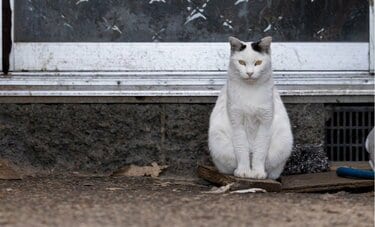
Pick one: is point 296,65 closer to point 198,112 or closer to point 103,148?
point 198,112

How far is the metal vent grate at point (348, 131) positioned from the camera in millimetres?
6090

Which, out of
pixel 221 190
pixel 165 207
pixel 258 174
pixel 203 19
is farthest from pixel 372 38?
pixel 165 207

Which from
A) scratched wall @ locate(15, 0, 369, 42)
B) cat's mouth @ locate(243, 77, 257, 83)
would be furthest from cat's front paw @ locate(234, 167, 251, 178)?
scratched wall @ locate(15, 0, 369, 42)

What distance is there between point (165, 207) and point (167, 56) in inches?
77.9

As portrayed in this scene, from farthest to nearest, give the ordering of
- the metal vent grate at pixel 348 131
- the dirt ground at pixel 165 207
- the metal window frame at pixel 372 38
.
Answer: the metal window frame at pixel 372 38 → the metal vent grate at pixel 348 131 → the dirt ground at pixel 165 207

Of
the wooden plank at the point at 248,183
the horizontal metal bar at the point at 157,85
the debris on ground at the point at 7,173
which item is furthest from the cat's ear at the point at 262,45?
the debris on ground at the point at 7,173

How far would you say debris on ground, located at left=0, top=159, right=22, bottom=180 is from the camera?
5.77 meters

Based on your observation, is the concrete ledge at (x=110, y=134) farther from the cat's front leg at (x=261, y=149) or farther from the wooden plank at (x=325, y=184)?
the cat's front leg at (x=261, y=149)

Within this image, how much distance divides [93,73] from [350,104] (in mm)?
1845

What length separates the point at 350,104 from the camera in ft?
19.9

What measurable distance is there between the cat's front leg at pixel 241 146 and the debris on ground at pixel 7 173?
5.01 ft


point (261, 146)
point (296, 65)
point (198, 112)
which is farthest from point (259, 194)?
point (296, 65)

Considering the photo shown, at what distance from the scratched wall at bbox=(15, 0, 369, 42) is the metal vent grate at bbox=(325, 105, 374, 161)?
551mm

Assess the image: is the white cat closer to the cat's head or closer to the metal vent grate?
the cat's head
